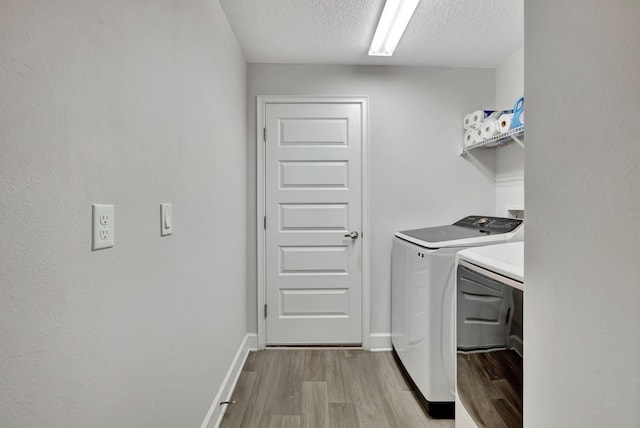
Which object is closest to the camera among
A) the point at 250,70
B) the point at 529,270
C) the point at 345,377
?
the point at 529,270

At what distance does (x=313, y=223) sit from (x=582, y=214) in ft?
6.70

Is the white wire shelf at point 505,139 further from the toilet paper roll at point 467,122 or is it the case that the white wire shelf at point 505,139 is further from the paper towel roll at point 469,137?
the toilet paper roll at point 467,122

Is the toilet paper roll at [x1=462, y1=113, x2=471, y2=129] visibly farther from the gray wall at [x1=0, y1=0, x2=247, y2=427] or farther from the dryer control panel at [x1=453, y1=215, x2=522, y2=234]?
the gray wall at [x1=0, y1=0, x2=247, y2=427]

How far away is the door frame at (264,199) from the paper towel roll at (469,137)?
80cm

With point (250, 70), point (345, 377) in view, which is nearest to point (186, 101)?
point (250, 70)

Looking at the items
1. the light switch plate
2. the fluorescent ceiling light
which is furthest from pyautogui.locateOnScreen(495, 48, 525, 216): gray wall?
the light switch plate

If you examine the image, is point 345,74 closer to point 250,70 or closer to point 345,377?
point 250,70

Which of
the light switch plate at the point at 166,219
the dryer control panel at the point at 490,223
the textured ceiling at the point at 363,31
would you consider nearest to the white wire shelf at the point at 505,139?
the dryer control panel at the point at 490,223

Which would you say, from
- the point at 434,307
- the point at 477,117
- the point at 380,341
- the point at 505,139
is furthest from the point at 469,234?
the point at 380,341

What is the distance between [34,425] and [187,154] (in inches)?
38.3

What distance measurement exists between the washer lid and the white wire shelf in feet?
1.76

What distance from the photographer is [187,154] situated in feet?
4.30

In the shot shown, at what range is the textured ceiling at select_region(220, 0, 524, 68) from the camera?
5.95ft

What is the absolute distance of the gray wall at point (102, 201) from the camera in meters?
0.55
